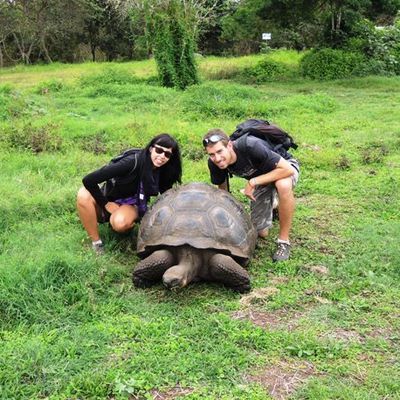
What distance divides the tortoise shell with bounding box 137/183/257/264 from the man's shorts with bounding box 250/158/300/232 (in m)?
0.36

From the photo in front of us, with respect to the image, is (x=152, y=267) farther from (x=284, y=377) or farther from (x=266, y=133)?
(x=266, y=133)

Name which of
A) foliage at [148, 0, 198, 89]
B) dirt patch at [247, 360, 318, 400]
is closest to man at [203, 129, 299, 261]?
dirt patch at [247, 360, 318, 400]

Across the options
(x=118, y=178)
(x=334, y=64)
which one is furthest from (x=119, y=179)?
(x=334, y=64)

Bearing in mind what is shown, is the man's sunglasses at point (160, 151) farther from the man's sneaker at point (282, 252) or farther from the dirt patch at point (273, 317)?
the dirt patch at point (273, 317)

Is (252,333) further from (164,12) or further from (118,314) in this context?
(164,12)

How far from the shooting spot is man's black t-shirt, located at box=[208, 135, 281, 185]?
3887mm

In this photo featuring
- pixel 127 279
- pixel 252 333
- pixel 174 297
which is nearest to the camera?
pixel 252 333

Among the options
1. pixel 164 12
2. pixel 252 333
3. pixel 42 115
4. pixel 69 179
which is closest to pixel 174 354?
pixel 252 333

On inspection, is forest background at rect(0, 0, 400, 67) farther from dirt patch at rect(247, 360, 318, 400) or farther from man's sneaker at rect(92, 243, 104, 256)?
dirt patch at rect(247, 360, 318, 400)

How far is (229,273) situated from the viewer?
3.41 meters

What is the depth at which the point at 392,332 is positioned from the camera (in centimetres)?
307

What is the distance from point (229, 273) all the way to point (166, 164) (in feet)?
3.39

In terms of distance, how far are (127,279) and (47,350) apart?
3.20ft

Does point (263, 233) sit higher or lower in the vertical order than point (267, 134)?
lower
